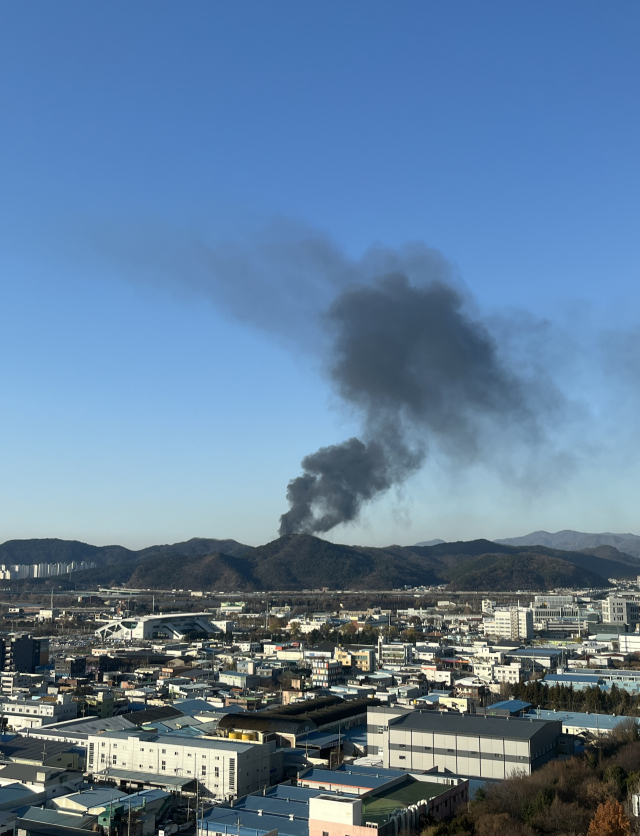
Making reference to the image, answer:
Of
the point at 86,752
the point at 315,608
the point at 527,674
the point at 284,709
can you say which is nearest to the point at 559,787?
the point at 284,709

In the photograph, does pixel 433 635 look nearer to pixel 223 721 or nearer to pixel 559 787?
pixel 223 721

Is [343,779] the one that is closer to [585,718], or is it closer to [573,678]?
[585,718]

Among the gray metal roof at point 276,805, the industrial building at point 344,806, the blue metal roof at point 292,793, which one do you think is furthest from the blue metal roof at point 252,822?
the blue metal roof at point 292,793

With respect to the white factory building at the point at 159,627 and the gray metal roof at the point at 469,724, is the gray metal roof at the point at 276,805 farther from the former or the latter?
the white factory building at the point at 159,627

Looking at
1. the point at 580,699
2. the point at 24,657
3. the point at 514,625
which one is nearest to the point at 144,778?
the point at 580,699

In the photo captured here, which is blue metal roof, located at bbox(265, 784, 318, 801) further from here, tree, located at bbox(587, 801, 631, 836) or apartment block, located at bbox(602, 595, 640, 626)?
apartment block, located at bbox(602, 595, 640, 626)

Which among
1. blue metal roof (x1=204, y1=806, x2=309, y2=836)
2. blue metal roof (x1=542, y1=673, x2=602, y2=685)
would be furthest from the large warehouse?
blue metal roof (x1=542, y1=673, x2=602, y2=685)
